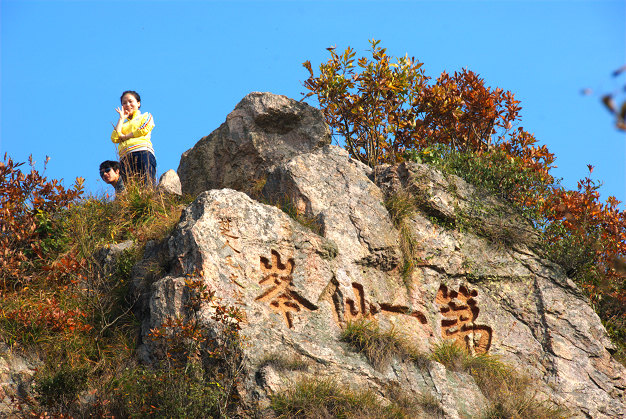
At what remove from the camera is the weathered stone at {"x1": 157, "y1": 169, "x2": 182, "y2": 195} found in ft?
37.4

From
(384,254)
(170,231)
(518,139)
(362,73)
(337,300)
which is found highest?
(362,73)

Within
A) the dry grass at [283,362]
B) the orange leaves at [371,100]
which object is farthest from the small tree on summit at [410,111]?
the dry grass at [283,362]

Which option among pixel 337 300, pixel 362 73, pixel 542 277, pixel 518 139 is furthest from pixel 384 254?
pixel 518 139

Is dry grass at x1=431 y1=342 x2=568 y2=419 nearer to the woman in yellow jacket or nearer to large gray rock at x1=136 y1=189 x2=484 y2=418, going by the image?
large gray rock at x1=136 y1=189 x2=484 y2=418

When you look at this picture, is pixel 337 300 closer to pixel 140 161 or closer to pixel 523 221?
Answer: pixel 523 221

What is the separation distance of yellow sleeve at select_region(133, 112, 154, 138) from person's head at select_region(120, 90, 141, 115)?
240mm

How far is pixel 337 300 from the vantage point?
855 cm

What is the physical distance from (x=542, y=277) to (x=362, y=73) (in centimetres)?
492

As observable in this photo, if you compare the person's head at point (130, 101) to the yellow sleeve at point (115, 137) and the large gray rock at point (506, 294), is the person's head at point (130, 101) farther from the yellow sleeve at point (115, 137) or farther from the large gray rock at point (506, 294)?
the large gray rock at point (506, 294)

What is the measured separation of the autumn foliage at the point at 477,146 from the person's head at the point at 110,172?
12.8ft

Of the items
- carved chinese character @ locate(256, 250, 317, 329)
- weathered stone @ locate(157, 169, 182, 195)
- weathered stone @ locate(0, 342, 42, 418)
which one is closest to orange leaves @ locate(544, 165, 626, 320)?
carved chinese character @ locate(256, 250, 317, 329)

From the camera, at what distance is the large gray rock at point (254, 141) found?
11.8 meters

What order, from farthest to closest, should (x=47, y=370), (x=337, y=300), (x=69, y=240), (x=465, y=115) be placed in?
(x=465, y=115) < (x=69, y=240) < (x=337, y=300) < (x=47, y=370)

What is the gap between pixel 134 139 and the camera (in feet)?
38.9
